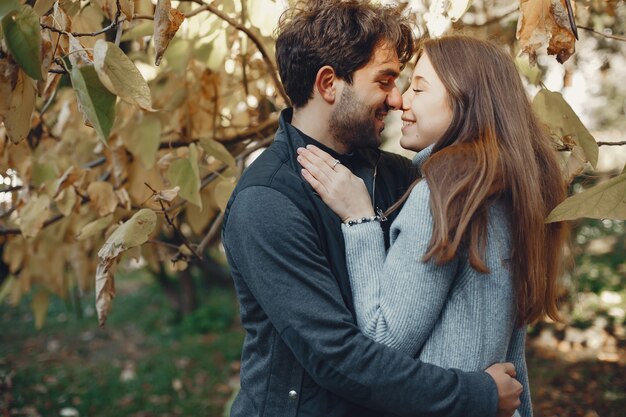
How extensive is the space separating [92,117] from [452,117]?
2.93ft

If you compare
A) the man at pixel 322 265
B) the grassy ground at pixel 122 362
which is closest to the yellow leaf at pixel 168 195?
the man at pixel 322 265

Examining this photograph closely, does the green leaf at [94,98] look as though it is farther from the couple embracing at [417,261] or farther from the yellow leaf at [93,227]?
the yellow leaf at [93,227]

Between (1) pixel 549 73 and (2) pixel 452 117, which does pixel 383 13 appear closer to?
(2) pixel 452 117

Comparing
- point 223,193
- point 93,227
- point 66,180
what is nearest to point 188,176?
point 223,193

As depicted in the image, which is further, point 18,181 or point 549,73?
point 549,73

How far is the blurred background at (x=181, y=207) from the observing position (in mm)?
2033

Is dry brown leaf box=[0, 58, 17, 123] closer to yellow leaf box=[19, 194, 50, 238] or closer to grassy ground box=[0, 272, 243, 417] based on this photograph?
yellow leaf box=[19, 194, 50, 238]

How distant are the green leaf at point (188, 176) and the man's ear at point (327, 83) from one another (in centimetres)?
44

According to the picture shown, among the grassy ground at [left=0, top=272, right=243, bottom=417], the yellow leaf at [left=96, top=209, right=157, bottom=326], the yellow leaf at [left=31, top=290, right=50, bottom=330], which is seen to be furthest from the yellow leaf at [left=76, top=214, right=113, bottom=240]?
the grassy ground at [left=0, top=272, right=243, bottom=417]

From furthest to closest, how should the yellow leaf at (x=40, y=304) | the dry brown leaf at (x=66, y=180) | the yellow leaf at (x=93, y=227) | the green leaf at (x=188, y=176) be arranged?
the yellow leaf at (x=40, y=304)
the dry brown leaf at (x=66, y=180)
the yellow leaf at (x=93, y=227)
the green leaf at (x=188, y=176)

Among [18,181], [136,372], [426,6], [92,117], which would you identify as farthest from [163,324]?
[92,117]

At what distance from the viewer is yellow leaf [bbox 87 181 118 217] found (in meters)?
2.17

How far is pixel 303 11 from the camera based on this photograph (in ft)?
6.10

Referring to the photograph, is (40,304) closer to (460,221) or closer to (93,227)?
(93,227)
